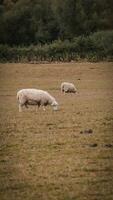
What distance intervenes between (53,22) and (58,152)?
223 feet

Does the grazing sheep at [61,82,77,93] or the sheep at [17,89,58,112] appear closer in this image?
the sheep at [17,89,58,112]

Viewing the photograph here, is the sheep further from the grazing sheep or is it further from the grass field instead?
the grazing sheep

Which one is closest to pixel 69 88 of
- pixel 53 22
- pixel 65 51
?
pixel 65 51

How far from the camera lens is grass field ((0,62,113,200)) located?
34.5 ft

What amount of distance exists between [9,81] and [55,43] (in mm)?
24805

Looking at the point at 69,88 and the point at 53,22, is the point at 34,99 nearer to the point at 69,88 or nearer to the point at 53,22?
the point at 69,88

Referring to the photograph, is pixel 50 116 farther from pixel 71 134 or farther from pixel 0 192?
pixel 0 192

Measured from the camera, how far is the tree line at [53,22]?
251 feet

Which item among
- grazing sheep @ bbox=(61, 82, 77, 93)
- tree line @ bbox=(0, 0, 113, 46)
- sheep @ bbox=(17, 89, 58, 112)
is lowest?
grazing sheep @ bbox=(61, 82, 77, 93)

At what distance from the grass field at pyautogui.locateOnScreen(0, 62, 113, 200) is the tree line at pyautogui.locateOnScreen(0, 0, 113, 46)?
159 ft

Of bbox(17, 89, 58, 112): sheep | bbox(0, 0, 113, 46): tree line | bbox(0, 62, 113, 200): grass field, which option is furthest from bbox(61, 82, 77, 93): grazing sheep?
bbox(0, 0, 113, 46): tree line

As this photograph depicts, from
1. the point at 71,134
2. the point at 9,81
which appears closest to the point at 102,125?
the point at 71,134

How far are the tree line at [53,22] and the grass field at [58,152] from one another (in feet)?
159

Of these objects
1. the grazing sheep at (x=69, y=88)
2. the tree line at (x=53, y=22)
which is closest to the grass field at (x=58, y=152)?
the grazing sheep at (x=69, y=88)
